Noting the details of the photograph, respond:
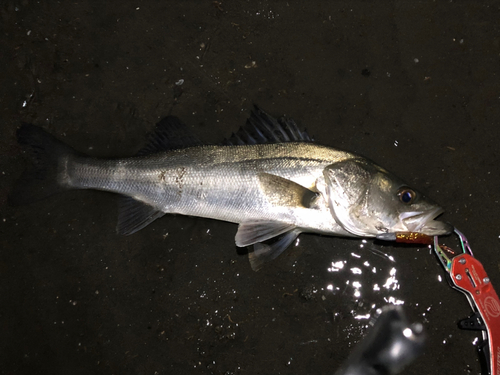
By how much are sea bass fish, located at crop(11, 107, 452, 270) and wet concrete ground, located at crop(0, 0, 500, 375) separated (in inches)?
10.4

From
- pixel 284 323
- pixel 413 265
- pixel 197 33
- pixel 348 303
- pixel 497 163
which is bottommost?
pixel 284 323

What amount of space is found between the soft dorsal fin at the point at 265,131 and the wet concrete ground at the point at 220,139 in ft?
1.14

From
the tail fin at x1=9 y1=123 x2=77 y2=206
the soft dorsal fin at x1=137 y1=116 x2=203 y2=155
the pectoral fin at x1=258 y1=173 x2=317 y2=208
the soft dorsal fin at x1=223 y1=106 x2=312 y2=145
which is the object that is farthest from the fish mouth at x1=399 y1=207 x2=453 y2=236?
the tail fin at x1=9 y1=123 x2=77 y2=206

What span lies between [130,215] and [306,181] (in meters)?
1.53

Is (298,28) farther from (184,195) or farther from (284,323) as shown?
(284,323)

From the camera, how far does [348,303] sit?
2.81m

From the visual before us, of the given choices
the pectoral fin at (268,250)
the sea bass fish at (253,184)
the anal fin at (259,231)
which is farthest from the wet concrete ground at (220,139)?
the anal fin at (259,231)

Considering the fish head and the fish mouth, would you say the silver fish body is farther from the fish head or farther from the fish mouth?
the fish mouth

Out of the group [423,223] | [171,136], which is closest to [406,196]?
[423,223]

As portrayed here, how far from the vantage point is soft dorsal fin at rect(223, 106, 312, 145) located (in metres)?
2.65

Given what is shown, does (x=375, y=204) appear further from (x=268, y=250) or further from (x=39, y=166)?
(x=39, y=166)

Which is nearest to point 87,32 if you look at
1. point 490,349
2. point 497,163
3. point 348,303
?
point 348,303

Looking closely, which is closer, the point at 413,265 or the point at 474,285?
the point at 474,285

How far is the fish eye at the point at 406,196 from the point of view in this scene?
2412 mm
